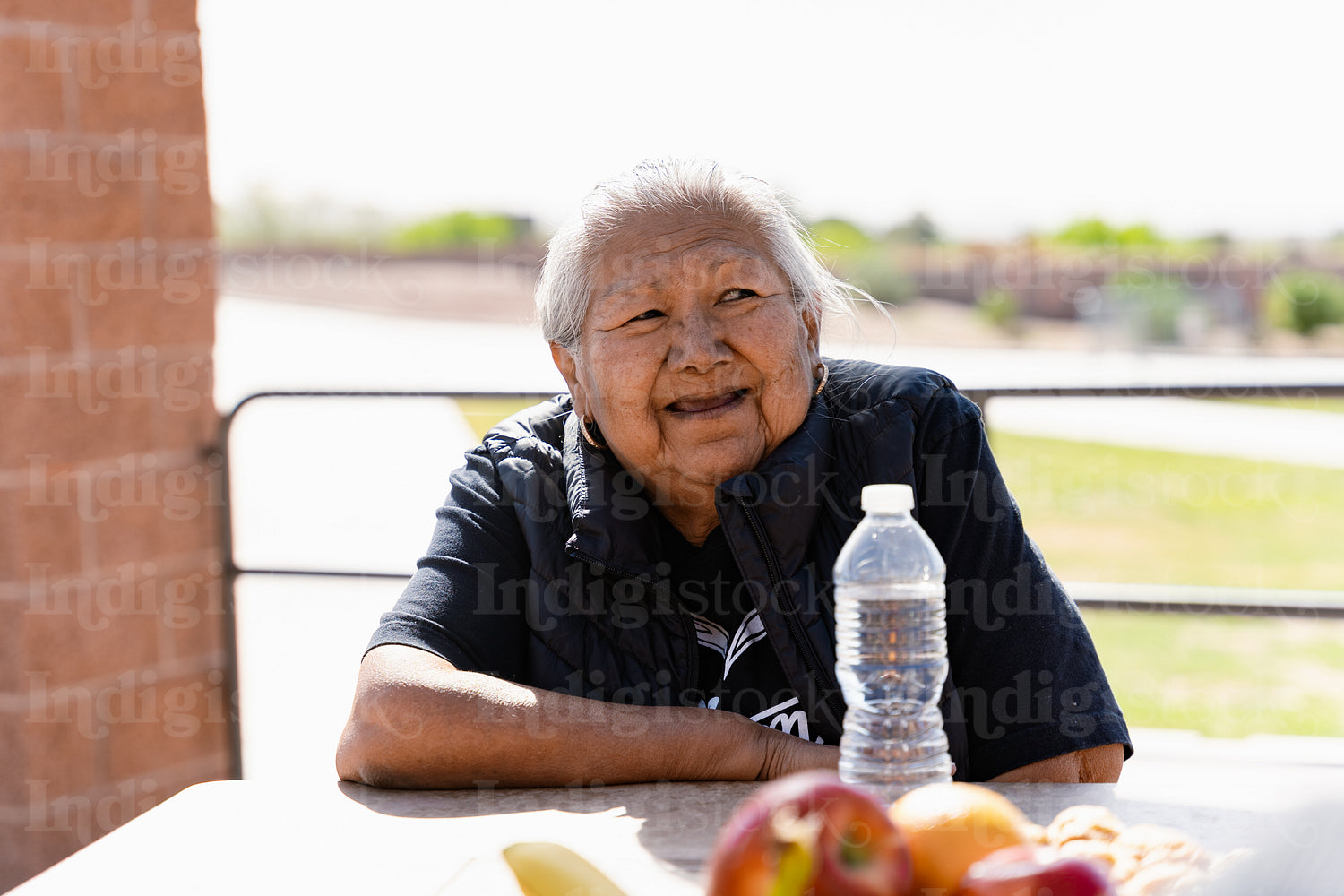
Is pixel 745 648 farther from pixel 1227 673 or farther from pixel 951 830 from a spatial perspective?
pixel 1227 673

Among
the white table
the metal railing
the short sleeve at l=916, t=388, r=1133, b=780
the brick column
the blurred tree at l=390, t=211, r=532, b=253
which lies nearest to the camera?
the white table

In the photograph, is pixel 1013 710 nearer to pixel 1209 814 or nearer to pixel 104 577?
pixel 1209 814

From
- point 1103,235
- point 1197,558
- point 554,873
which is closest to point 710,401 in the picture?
point 554,873

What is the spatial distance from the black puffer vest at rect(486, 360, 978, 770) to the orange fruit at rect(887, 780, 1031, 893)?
746 mm

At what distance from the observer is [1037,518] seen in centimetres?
1491

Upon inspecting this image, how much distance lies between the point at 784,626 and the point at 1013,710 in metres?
0.34

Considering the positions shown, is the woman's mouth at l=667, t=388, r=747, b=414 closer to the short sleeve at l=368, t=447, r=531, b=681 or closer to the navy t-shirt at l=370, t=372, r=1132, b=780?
the navy t-shirt at l=370, t=372, r=1132, b=780

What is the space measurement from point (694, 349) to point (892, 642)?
55 centimetres

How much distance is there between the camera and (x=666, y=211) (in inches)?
74.0

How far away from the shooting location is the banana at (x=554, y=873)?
965mm

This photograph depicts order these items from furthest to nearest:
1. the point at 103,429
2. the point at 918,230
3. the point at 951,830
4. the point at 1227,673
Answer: the point at 918,230
the point at 1227,673
the point at 103,429
the point at 951,830

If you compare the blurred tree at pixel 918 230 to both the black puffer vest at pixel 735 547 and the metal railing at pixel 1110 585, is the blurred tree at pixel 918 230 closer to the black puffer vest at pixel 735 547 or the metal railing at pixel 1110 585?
the metal railing at pixel 1110 585

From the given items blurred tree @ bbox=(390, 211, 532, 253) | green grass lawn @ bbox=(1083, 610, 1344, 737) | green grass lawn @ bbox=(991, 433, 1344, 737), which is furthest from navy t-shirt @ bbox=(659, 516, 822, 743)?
blurred tree @ bbox=(390, 211, 532, 253)

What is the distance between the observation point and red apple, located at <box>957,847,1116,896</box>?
705mm
